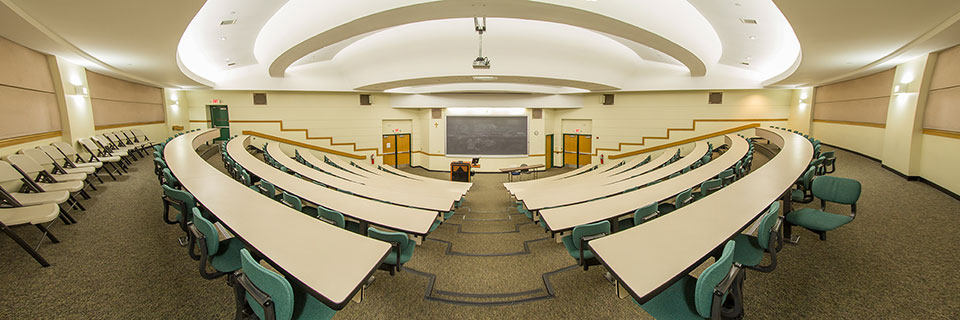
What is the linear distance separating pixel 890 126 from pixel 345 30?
36.3ft

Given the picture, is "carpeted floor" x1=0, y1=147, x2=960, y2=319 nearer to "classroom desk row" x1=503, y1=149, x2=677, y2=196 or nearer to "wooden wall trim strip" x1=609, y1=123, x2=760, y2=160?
"classroom desk row" x1=503, y1=149, x2=677, y2=196

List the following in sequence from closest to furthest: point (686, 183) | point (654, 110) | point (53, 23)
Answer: point (53, 23), point (686, 183), point (654, 110)

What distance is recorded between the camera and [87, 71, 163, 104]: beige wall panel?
791 cm

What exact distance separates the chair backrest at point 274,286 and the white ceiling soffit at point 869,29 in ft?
17.9

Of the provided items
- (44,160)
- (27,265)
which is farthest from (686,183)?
(44,160)

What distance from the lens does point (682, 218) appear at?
2.82 m

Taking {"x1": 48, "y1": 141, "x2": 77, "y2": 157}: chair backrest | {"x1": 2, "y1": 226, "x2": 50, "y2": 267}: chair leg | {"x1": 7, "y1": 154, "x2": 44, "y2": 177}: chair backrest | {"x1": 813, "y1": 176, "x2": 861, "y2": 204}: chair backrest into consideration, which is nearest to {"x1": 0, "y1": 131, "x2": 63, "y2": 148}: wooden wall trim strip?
{"x1": 48, "y1": 141, "x2": 77, "y2": 157}: chair backrest

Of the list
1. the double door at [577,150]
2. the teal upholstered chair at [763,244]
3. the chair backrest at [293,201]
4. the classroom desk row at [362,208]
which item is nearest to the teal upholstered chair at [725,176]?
the teal upholstered chair at [763,244]

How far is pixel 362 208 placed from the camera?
12.0 feet

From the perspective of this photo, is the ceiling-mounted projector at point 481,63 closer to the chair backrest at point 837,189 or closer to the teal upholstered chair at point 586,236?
the teal upholstered chair at point 586,236

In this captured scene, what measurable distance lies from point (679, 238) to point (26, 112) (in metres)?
10.2

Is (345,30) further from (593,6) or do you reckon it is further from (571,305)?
(571,305)

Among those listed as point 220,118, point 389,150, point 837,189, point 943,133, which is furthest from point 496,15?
point 220,118

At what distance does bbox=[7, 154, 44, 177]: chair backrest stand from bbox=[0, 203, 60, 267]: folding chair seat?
73.0 inches
